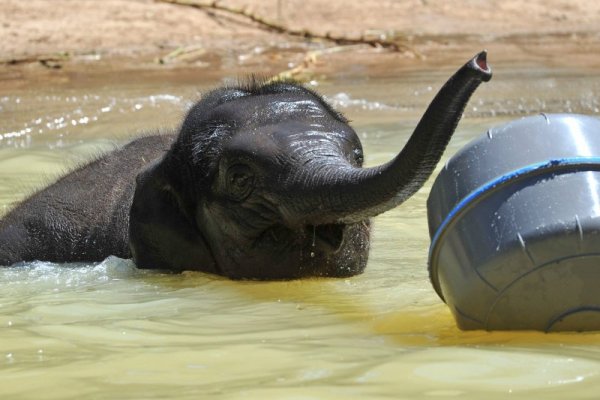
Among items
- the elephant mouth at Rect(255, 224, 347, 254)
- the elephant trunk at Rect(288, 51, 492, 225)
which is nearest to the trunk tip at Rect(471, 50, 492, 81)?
the elephant trunk at Rect(288, 51, 492, 225)

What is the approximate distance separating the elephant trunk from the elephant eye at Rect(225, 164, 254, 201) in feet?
1.16

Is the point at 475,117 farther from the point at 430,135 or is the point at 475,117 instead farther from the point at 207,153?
the point at 430,135

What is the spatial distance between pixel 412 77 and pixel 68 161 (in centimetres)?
491

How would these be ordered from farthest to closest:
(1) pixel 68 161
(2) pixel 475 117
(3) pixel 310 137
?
(2) pixel 475 117 < (1) pixel 68 161 < (3) pixel 310 137

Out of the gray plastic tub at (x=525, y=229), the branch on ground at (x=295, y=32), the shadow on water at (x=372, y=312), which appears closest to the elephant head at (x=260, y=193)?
the shadow on water at (x=372, y=312)

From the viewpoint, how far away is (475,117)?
453 inches

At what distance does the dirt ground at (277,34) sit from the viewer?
14906mm

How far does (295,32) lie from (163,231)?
1042 centimetres

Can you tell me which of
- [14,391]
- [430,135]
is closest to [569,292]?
[430,135]

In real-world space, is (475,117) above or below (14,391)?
below

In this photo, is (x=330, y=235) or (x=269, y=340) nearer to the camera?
(x=269, y=340)

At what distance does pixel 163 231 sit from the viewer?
246 inches

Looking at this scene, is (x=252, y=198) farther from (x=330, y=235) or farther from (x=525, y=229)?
(x=525, y=229)

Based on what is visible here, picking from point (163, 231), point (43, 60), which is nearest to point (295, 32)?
point (43, 60)
